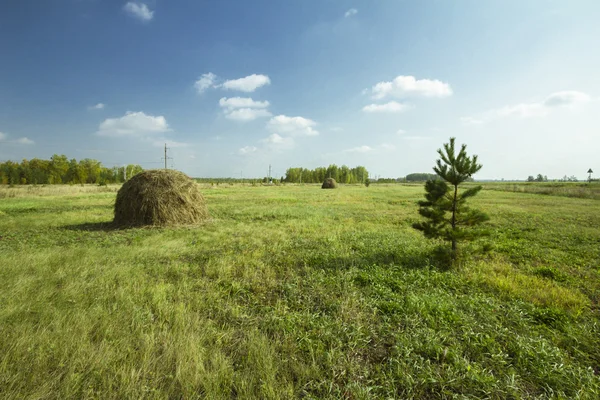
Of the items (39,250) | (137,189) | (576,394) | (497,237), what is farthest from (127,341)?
(497,237)

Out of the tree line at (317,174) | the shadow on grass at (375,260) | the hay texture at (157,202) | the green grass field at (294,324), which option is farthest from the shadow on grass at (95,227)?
the tree line at (317,174)

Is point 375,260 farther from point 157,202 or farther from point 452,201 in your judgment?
point 157,202

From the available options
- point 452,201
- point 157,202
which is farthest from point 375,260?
point 157,202

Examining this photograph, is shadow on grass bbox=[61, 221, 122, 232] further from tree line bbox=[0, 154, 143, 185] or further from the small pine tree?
tree line bbox=[0, 154, 143, 185]

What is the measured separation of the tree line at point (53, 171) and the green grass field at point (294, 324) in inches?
3049

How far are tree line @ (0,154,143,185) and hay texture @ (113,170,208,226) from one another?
227 feet

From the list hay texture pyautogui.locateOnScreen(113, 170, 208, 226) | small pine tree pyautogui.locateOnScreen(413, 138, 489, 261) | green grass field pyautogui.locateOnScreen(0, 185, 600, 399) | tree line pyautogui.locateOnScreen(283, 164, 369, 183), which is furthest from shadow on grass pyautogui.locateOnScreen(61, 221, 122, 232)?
tree line pyautogui.locateOnScreen(283, 164, 369, 183)

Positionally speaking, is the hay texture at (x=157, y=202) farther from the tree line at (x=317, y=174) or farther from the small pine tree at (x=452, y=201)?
the tree line at (x=317, y=174)

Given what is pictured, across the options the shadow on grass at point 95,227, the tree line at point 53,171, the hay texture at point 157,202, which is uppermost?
the tree line at point 53,171

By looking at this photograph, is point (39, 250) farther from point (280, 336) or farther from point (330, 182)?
point (330, 182)

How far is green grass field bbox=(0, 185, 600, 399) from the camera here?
262cm

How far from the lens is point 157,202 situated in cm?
1126

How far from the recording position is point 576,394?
2.56m

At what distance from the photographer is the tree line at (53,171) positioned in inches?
2763
